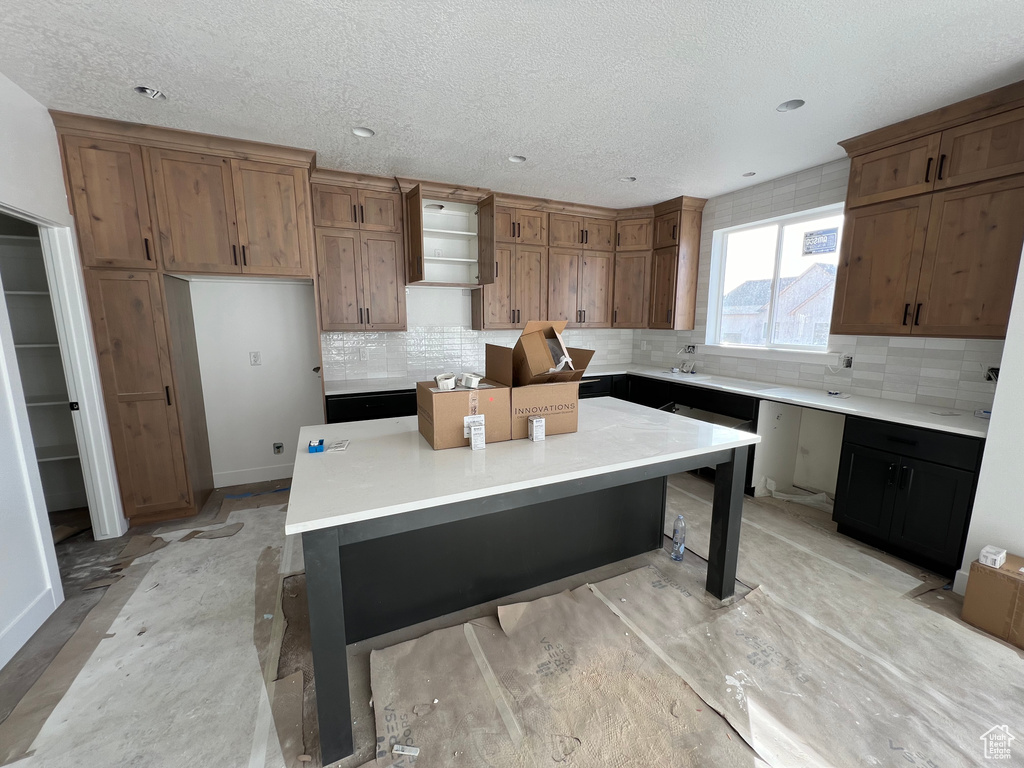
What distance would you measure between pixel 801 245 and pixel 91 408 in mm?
5604

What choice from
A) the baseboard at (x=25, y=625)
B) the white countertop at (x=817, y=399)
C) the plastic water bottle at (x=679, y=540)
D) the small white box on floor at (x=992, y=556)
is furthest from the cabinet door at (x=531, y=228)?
the baseboard at (x=25, y=625)

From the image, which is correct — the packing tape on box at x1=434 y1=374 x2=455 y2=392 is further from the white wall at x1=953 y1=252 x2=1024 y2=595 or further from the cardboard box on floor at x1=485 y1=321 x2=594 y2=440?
the white wall at x1=953 y1=252 x2=1024 y2=595

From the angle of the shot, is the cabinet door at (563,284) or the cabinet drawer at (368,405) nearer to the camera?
the cabinet drawer at (368,405)

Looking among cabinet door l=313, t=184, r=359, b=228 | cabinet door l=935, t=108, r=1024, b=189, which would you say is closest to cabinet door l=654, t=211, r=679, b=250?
cabinet door l=935, t=108, r=1024, b=189

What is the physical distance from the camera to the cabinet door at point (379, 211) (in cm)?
366

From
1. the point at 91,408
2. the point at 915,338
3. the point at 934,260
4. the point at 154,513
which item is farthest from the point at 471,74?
the point at 154,513

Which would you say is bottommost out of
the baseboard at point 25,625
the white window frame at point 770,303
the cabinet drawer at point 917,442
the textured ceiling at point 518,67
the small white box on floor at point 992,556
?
the baseboard at point 25,625

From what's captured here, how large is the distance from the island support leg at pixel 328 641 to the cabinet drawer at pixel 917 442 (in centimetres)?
318

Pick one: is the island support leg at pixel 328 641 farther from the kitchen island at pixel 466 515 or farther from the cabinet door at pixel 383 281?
the cabinet door at pixel 383 281

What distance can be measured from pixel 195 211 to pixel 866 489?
16.3ft

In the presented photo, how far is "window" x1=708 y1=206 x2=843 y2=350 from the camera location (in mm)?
3445

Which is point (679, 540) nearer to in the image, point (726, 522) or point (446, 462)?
point (726, 522)

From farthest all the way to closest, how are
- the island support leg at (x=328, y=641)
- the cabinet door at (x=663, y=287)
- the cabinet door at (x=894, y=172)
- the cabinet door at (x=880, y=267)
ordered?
the cabinet door at (x=663, y=287) → the cabinet door at (x=880, y=267) → the cabinet door at (x=894, y=172) → the island support leg at (x=328, y=641)

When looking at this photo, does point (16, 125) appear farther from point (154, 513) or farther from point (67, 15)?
point (154, 513)
